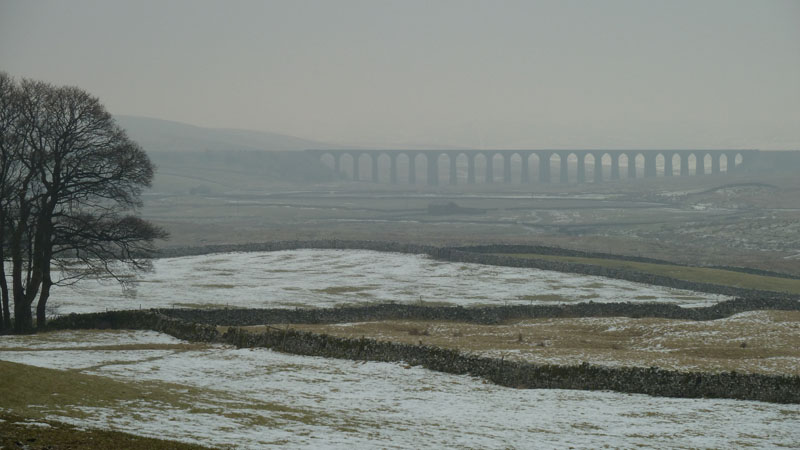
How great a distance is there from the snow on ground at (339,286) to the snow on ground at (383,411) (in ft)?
73.9

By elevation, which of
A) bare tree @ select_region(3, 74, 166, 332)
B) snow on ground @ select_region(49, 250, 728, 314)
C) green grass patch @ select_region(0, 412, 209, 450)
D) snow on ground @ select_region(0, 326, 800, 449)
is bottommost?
snow on ground @ select_region(49, 250, 728, 314)

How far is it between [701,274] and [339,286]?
3452 cm

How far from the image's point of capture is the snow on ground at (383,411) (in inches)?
981

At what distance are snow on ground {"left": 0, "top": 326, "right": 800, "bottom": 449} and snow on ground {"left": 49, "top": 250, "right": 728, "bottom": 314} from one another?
22527 mm

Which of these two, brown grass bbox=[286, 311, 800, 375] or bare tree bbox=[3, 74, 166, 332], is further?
bare tree bbox=[3, 74, 166, 332]

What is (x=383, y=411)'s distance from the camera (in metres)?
30.4

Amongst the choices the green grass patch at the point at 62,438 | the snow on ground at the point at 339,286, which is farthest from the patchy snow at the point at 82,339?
the green grass patch at the point at 62,438

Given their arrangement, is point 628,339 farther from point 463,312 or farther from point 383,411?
point 383,411

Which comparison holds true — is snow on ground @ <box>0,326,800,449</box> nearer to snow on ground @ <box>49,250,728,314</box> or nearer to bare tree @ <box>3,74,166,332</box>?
bare tree @ <box>3,74,166,332</box>

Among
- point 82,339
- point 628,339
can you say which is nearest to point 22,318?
point 82,339

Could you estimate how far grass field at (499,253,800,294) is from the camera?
249 feet

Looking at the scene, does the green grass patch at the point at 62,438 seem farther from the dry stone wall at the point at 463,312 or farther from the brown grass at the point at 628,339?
the dry stone wall at the point at 463,312

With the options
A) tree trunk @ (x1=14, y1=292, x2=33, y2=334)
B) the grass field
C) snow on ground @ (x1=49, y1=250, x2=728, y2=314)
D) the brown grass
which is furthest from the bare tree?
the grass field

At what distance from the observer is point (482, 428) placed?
91.7 ft
